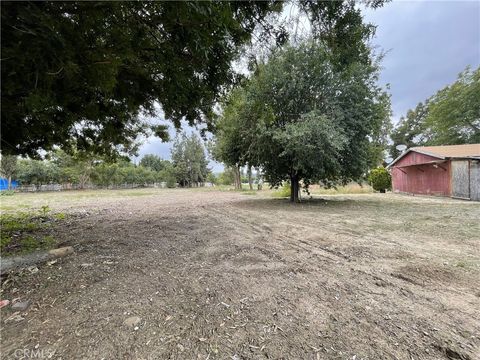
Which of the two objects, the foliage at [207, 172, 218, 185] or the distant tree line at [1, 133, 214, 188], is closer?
the distant tree line at [1, 133, 214, 188]

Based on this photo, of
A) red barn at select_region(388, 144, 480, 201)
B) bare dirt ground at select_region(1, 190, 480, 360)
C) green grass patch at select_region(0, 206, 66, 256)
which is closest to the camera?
bare dirt ground at select_region(1, 190, 480, 360)

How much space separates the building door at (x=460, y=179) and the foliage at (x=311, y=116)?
636 cm

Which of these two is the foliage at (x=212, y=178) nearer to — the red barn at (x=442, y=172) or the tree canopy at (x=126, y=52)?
the red barn at (x=442, y=172)

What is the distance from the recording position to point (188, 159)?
48062mm

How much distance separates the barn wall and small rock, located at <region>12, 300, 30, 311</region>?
18.4 m

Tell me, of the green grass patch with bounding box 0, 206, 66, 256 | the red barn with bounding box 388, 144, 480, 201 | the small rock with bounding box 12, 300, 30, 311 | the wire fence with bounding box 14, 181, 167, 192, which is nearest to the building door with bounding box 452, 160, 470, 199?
the red barn with bounding box 388, 144, 480, 201

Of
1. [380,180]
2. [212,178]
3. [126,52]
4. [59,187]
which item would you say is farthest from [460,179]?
Answer: [212,178]

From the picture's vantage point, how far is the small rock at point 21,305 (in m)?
2.20

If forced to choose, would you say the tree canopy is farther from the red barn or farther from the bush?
the bush

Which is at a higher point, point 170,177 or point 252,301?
point 170,177

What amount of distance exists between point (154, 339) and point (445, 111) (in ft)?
111

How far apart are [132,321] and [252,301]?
1.08 m

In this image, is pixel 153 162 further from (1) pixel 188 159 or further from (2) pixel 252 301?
(2) pixel 252 301

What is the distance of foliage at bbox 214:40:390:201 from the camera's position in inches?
353
